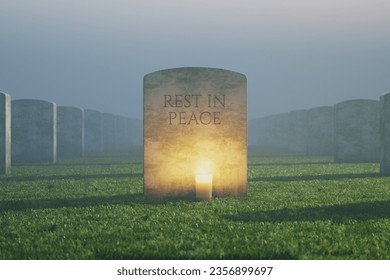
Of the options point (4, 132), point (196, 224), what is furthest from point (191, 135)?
point (4, 132)

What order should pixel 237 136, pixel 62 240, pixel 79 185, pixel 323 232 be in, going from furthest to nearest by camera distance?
pixel 79 185
pixel 237 136
pixel 323 232
pixel 62 240

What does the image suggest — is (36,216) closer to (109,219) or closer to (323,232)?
(109,219)

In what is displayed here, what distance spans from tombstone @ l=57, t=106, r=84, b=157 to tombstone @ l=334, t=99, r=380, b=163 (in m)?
14.3

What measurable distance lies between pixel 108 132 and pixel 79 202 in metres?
37.9

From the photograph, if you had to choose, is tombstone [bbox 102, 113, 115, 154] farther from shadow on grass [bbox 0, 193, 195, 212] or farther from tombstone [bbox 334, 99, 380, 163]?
shadow on grass [bbox 0, 193, 195, 212]

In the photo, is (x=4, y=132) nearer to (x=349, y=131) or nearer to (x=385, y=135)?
(x=385, y=135)

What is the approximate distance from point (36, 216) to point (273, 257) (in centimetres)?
412

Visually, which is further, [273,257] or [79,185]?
[79,185]

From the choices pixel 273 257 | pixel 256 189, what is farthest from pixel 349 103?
pixel 273 257

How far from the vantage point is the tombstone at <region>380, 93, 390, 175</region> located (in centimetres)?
1619

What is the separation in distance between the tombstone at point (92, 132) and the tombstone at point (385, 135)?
22.9 meters

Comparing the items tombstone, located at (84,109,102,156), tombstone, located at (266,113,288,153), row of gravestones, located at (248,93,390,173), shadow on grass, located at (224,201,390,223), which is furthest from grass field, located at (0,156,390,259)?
tombstone, located at (266,113,288,153)

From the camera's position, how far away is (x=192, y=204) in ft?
30.8

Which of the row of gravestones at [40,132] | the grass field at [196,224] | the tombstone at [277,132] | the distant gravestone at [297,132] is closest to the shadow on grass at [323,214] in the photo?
the grass field at [196,224]
